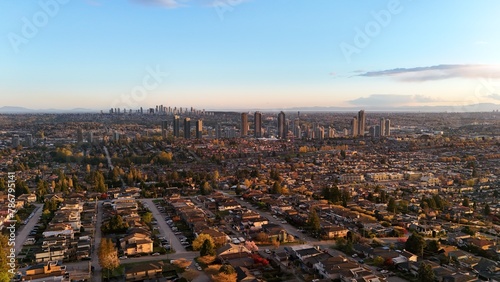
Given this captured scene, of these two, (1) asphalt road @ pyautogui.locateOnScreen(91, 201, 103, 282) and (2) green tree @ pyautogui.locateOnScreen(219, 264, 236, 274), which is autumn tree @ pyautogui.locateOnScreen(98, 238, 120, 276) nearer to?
(1) asphalt road @ pyautogui.locateOnScreen(91, 201, 103, 282)

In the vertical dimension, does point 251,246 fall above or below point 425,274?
below

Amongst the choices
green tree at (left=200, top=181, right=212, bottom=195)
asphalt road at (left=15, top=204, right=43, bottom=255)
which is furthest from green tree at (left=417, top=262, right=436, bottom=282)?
green tree at (left=200, top=181, right=212, bottom=195)

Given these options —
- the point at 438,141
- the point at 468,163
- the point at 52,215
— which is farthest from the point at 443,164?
the point at 52,215

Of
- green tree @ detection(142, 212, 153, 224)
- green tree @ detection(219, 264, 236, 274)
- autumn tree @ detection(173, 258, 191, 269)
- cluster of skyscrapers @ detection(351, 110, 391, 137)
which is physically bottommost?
autumn tree @ detection(173, 258, 191, 269)

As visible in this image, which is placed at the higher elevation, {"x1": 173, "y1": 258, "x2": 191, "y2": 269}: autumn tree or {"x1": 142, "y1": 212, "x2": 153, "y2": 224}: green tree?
{"x1": 142, "y1": 212, "x2": 153, "y2": 224}: green tree

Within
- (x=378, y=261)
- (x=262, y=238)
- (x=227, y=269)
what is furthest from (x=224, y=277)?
(x=378, y=261)

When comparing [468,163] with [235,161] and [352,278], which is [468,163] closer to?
[235,161]

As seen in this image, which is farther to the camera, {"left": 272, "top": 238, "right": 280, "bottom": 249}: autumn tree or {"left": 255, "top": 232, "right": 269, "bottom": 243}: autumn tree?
{"left": 255, "top": 232, "right": 269, "bottom": 243}: autumn tree

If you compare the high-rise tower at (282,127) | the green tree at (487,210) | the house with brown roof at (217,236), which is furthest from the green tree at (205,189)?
the high-rise tower at (282,127)

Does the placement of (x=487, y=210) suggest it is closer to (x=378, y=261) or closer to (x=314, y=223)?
(x=314, y=223)
